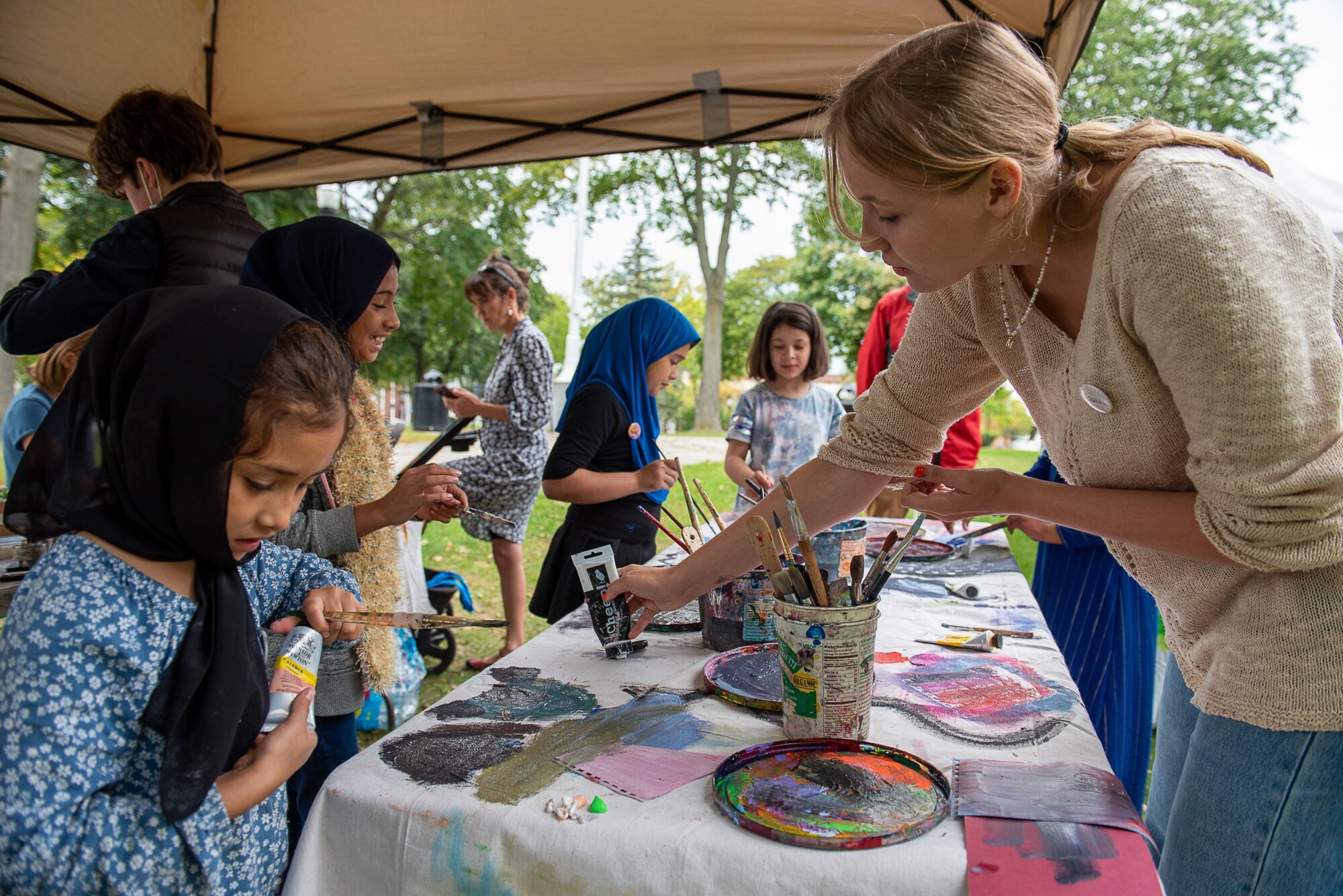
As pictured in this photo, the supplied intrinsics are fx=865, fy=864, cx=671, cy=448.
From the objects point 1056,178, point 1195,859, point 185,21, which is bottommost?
point 1195,859

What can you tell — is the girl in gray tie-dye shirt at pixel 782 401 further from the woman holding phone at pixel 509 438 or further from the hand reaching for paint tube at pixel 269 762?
the hand reaching for paint tube at pixel 269 762

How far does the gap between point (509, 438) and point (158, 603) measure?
3.19 m

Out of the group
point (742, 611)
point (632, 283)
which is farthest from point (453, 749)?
point (632, 283)

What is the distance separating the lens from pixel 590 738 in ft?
3.94

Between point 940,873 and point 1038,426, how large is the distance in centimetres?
85

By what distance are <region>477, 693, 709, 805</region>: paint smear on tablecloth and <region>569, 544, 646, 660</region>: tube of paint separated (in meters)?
0.19

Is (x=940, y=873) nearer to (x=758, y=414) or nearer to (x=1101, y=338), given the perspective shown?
(x=1101, y=338)

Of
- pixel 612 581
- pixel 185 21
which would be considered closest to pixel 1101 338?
pixel 612 581

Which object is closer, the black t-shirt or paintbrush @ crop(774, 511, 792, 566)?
paintbrush @ crop(774, 511, 792, 566)

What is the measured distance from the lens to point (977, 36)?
1.21 meters

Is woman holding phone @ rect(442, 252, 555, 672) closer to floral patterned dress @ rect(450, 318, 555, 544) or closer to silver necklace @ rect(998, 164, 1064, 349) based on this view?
floral patterned dress @ rect(450, 318, 555, 544)

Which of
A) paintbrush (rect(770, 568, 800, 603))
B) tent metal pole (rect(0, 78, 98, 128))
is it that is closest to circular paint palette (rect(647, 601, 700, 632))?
paintbrush (rect(770, 568, 800, 603))

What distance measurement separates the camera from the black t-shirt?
2.69 m

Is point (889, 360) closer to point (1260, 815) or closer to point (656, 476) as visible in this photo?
point (656, 476)
